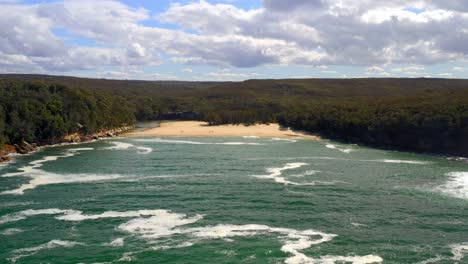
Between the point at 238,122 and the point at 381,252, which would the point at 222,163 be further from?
the point at 238,122

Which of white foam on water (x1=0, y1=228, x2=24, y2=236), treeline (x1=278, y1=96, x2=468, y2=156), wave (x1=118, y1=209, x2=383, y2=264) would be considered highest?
treeline (x1=278, y1=96, x2=468, y2=156)

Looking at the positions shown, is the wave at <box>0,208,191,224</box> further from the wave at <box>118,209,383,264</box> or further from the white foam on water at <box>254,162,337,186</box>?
the white foam on water at <box>254,162,337,186</box>

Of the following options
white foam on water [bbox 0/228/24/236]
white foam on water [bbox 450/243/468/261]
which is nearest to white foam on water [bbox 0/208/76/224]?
white foam on water [bbox 0/228/24/236]

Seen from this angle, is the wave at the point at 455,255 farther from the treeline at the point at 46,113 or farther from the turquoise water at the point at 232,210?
the treeline at the point at 46,113

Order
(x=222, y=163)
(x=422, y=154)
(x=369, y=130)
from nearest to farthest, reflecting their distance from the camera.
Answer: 1. (x=222, y=163)
2. (x=422, y=154)
3. (x=369, y=130)

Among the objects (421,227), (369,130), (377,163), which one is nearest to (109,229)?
(421,227)

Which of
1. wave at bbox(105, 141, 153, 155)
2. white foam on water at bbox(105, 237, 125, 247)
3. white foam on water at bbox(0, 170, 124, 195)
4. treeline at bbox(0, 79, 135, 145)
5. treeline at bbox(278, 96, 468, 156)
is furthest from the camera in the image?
treeline at bbox(0, 79, 135, 145)

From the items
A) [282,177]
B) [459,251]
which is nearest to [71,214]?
[282,177]
